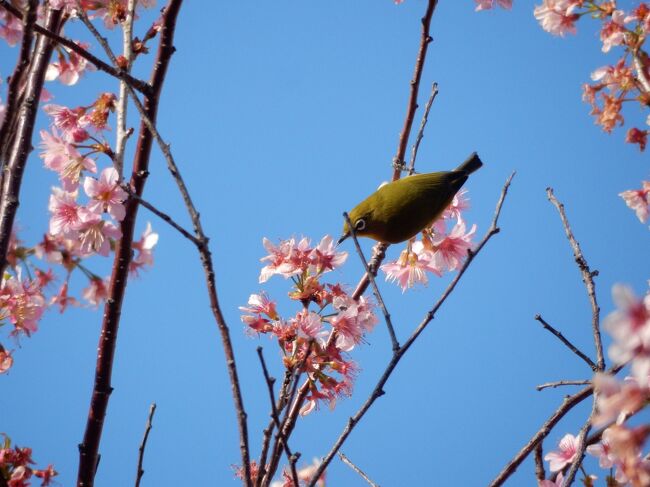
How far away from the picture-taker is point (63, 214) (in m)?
3.35

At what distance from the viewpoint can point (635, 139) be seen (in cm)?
452

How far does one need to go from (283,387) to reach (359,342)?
68 centimetres

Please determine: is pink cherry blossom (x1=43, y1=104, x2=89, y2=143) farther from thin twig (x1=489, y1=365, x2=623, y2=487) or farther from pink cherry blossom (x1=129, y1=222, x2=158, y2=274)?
thin twig (x1=489, y1=365, x2=623, y2=487)

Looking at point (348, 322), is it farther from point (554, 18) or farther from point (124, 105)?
point (554, 18)

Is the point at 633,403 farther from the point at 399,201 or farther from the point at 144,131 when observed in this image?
the point at 399,201

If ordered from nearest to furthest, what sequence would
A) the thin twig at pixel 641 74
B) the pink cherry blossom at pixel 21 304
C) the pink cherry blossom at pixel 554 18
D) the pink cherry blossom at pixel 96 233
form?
the pink cherry blossom at pixel 96 233, the pink cherry blossom at pixel 21 304, the thin twig at pixel 641 74, the pink cherry blossom at pixel 554 18

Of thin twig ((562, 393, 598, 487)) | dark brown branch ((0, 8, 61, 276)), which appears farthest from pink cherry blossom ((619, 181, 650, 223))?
dark brown branch ((0, 8, 61, 276))

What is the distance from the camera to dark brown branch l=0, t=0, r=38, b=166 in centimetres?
255

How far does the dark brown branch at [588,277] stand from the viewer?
2930 millimetres

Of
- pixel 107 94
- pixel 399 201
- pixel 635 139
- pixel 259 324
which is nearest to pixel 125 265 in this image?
pixel 259 324

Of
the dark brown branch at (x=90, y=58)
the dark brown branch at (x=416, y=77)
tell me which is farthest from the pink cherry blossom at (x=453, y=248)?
the dark brown branch at (x=90, y=58)

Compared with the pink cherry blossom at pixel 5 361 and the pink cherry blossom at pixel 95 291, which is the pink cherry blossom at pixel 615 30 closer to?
the pink cherry blossom at pixel 95 291

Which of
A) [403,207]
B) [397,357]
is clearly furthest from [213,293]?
[403,207]

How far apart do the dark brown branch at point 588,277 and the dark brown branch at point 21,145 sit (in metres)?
2.58
